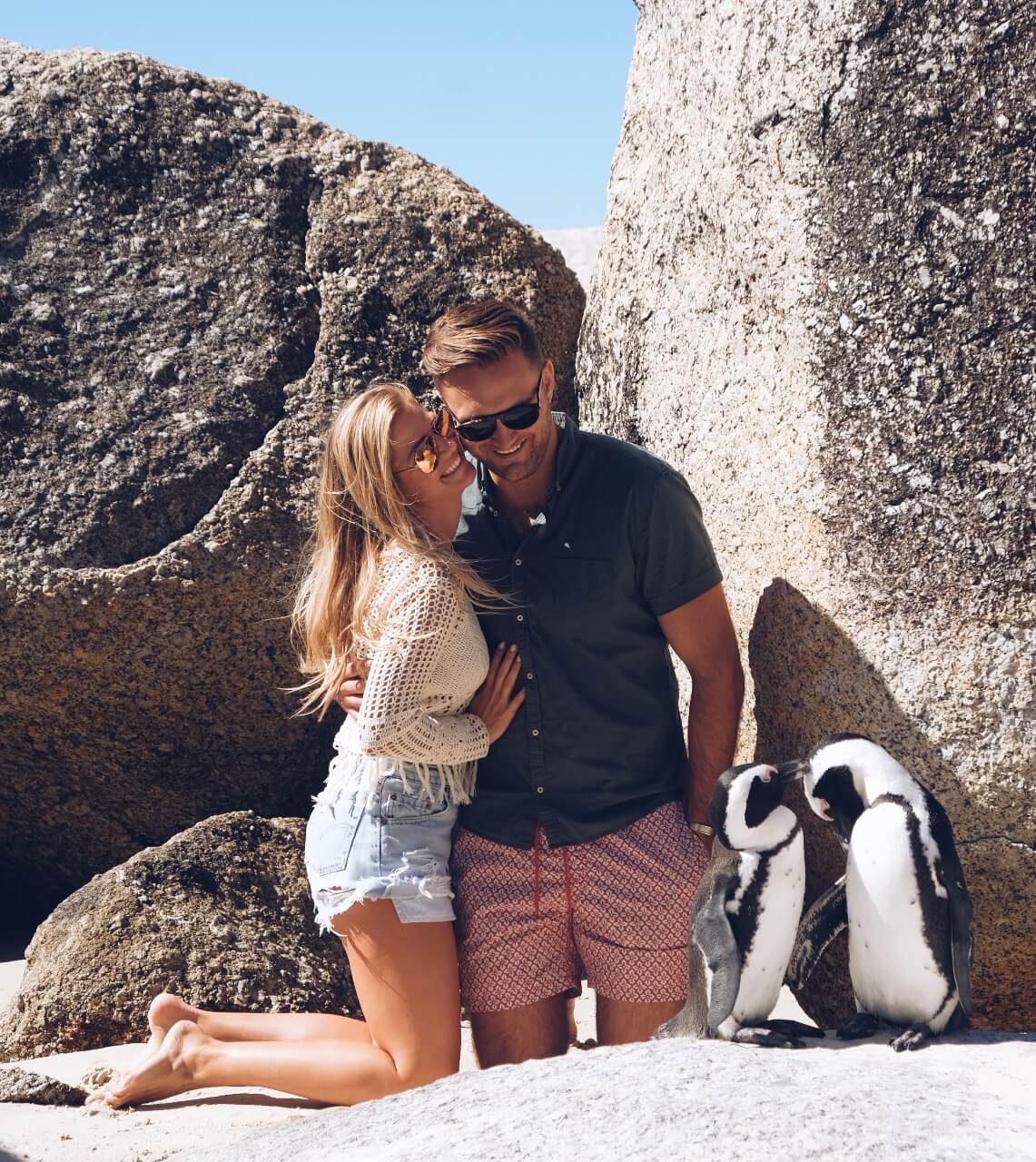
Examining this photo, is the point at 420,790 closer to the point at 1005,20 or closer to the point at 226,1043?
the point at 226,1043

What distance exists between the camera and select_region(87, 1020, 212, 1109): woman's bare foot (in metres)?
3.54

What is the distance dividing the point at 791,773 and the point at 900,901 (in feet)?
1.14

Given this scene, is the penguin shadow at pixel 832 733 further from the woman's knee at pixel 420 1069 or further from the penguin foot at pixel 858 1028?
the woman's knee at pixel 420 1069

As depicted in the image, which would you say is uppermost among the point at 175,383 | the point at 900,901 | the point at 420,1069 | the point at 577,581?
the point at 175,383

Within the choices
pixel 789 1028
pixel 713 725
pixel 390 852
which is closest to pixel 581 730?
pixel 713 725

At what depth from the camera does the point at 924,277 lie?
129 inches

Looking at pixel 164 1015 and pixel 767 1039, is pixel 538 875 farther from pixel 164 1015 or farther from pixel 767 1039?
pixel 164 1015

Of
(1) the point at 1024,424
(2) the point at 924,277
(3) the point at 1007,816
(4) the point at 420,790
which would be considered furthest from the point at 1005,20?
(4) the point at 420,790

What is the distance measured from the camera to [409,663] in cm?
323

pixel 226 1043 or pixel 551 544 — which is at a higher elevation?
pixel 551 544

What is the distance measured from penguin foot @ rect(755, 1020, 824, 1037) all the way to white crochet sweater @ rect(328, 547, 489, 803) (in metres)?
0.95

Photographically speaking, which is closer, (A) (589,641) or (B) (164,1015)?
(A) (589,641)

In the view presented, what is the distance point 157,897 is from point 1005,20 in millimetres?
3430

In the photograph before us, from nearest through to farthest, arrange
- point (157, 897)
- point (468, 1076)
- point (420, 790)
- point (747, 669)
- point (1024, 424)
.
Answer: point (468, 1076)
point (1024, 424)
point (420, 790)
point (747, 669)
point (157, 897)
